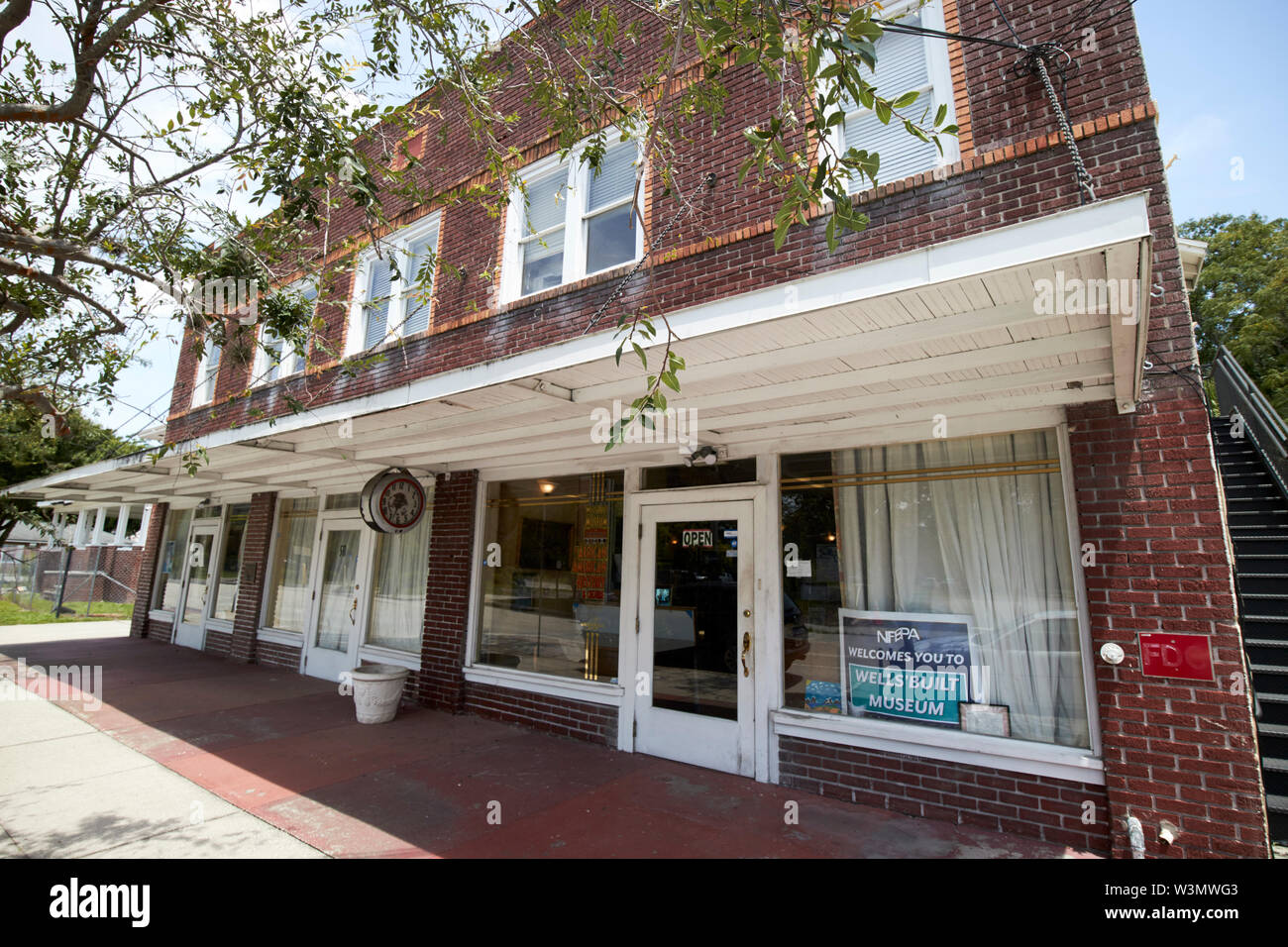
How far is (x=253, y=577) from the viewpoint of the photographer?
1109 centimetres

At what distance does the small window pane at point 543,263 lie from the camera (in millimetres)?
7441

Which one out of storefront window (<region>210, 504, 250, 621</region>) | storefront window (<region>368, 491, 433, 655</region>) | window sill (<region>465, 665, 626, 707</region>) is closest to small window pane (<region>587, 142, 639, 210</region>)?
storefront window (<region>368, 491, 433, 655</region>)

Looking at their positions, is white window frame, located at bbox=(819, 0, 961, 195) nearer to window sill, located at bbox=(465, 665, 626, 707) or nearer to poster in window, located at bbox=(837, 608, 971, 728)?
poster in window, located at bbox=(837, 608, 971, 728)

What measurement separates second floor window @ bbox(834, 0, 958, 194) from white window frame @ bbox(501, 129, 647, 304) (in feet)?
7.29

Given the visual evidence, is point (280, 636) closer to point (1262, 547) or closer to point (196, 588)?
point (196, 588)

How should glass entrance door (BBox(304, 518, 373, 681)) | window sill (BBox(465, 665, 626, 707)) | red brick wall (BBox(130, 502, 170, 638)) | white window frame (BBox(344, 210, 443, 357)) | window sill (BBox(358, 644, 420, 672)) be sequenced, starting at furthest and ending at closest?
red brick wall (BBox(130, 502, 170, 638)), glass entrance door (BBox(304, 518, 373, 681)), white window frame (BBox(344, 210, 443, 357)), window sill (BBox(358, 644, 420, 672)), window sill (BBox(465, 665, 626, 707))

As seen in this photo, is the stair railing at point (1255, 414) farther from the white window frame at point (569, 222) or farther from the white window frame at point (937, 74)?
the white window frame at point (569, 222)

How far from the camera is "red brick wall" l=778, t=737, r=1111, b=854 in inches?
157

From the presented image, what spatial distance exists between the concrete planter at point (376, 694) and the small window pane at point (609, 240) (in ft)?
16.9

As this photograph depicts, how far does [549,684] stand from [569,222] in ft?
17.0

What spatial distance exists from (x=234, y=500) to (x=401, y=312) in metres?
5.98

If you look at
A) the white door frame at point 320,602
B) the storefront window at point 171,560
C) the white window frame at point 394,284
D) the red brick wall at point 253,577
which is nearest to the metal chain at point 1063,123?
the white window frame at point 394,284
